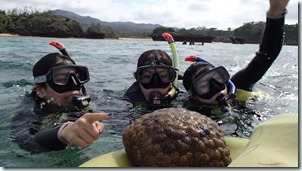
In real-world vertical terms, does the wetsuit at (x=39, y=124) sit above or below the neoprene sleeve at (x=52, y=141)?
below

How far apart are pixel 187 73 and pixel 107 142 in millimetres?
1265

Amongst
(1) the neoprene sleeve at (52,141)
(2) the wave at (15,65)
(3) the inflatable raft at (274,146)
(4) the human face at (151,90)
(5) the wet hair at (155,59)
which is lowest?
(2) the wave at (15,65)

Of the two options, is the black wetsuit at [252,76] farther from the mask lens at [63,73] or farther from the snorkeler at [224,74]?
the mask lens at [63,73]

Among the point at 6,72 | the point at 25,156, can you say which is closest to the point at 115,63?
the point at 6,72

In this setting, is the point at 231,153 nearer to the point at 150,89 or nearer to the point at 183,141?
the point at 183,141

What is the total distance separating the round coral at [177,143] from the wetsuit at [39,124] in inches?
22.8

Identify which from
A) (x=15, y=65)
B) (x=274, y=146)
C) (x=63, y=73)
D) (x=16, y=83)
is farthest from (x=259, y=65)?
(x=15, y=65)

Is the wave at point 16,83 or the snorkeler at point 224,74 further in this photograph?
the wave at point 16,83

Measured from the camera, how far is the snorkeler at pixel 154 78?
3183 millimetres

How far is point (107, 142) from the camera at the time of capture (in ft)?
8.52

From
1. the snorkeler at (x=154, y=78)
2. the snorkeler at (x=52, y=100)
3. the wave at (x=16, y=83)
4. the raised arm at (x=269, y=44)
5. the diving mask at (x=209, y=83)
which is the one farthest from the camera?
the wave at (x=16, y=83)

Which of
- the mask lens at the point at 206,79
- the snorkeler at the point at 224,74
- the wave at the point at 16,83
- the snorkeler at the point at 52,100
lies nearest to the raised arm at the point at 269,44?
the snorkeler at the point at 224,74

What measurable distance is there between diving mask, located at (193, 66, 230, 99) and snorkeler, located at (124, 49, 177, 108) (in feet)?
0.91

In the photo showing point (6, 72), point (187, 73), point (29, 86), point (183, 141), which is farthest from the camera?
point (6, 72)
